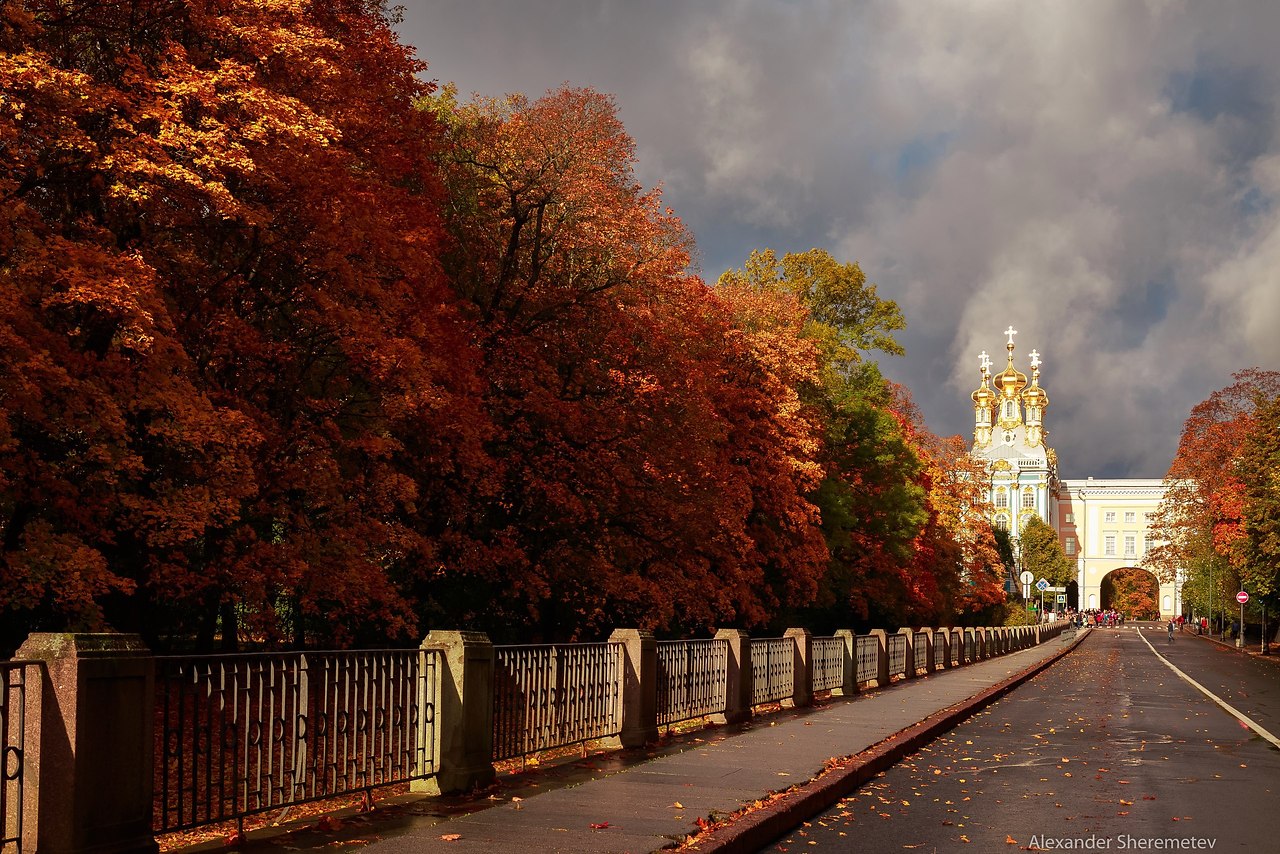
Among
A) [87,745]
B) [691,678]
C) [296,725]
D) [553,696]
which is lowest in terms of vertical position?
[691,678]

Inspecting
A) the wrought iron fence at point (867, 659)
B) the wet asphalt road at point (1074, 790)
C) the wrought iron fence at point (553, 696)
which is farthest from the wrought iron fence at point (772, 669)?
the wrought iron fence at point (867, 659)

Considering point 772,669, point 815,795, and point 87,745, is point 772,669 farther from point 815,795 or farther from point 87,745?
point 87,745

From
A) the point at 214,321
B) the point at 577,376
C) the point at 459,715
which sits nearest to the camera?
the point at 459,715

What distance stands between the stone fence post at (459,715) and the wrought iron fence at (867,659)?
1783cm

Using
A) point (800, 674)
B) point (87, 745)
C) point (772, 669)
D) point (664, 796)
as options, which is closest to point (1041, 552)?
point (800, 674)

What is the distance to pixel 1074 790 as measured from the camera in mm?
12789

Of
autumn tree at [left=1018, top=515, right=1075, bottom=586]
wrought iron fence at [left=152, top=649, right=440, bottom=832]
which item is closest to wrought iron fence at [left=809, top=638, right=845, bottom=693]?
wrought iron fence at [left=152, top=649, right=440, bottom=832]

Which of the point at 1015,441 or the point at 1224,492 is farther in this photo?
the point at 1015,441

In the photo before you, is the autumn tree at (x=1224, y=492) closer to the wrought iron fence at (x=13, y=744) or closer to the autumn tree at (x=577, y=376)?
the autumn tree at (x=577, y=376)

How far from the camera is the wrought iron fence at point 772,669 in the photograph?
20.7 meters

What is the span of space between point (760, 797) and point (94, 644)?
221 inches

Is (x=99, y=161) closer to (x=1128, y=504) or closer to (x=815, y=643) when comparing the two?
(x=815, y=643)

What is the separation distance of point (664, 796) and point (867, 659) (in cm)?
1877

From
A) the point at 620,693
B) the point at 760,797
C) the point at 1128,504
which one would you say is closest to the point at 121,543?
the point at 620,693
